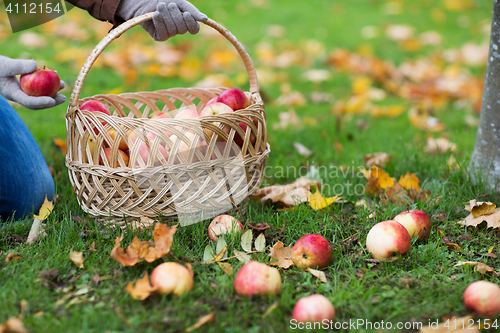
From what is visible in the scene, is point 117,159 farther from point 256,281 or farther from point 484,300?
point 484,300

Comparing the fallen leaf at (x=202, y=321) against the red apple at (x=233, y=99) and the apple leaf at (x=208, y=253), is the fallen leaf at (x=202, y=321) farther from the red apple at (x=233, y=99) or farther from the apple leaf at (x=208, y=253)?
the red apple at (x=233, y=99)

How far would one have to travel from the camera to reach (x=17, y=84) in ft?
6.34

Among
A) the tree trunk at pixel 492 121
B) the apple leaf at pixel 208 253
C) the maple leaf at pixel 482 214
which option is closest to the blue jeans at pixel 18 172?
the apple leaf at pixel 208 253

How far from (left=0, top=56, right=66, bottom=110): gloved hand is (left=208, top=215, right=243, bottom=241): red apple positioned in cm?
95

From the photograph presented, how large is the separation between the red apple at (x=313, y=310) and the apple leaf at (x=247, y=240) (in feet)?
1.40

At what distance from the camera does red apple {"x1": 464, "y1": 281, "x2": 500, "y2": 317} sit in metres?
1.32

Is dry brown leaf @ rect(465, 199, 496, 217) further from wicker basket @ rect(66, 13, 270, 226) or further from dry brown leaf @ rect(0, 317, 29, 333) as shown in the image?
dry brown leaf @ rect(0, 317, 29, 333)

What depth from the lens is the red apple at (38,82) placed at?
1.88 metres

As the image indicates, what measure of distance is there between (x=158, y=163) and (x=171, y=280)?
1.87 feet

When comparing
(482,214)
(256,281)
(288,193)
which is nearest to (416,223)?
(482,214)

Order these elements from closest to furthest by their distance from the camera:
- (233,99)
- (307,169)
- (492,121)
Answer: (233,99), (492,121), (307,169)

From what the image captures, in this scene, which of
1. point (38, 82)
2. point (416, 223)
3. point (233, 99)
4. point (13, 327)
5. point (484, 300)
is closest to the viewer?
point (13, 327)

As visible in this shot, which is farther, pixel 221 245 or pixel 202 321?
pixel 221 245

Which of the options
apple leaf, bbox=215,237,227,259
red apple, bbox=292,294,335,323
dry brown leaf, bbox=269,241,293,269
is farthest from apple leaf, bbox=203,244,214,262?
red apple, bbox=292,294,335,323
